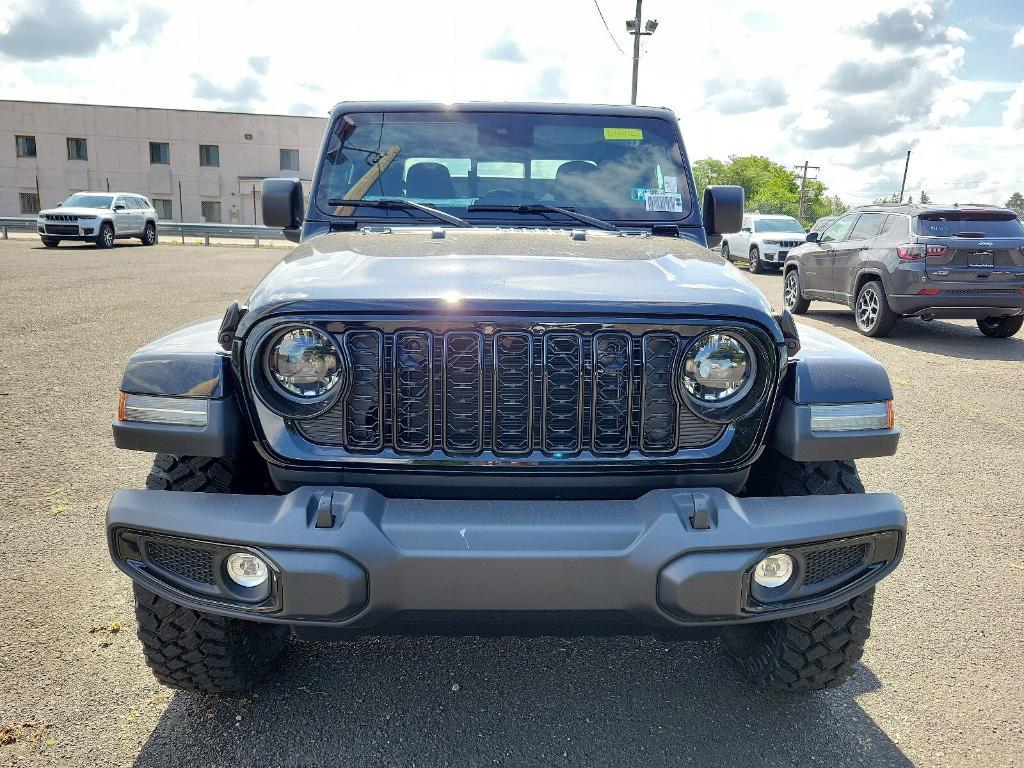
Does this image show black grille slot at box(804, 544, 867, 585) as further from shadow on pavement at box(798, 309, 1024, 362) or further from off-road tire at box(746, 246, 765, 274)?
off-road tire at box(746, 246, 765, 274)

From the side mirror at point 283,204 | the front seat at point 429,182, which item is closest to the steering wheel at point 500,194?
the front seat at point 429,182

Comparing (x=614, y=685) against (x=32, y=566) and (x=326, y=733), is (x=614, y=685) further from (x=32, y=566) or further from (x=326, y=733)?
(x=32, y=566)

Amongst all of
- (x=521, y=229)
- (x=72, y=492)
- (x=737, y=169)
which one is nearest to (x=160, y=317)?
(x=72, y=492)

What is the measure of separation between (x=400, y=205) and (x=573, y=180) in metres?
0.77

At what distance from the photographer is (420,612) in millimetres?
2062

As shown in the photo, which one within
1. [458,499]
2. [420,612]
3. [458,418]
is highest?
[458,418]

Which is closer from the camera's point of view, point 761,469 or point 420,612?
point 420,612

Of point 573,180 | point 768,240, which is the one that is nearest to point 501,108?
point 573,180

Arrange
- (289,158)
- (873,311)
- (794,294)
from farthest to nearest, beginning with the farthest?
(289,158) < (794,294) < (873,311)

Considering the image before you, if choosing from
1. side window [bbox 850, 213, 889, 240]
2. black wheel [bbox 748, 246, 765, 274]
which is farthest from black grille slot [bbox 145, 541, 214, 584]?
black wheel [bbox 748, 246, 765, 274]

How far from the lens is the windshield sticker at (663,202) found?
3578 mm

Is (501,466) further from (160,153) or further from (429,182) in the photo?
(160,153)

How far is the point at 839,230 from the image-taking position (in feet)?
38.8

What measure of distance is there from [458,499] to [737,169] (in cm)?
10026
